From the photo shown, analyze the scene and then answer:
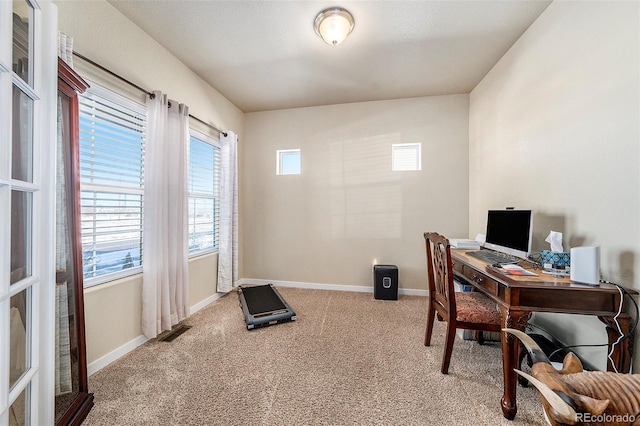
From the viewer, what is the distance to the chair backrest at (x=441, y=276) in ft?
5.39

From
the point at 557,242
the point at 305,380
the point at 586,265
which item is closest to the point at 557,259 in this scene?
the point at 557,242

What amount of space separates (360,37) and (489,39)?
118 cm

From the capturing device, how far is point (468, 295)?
1.96 metres

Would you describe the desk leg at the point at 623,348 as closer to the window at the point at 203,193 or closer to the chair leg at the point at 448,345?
the chair leg at the point at 448,345

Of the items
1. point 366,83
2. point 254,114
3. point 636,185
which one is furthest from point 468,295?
point 254,114

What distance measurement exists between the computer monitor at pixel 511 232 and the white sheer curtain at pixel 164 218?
9.65 ft

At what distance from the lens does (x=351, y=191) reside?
3.50 metres

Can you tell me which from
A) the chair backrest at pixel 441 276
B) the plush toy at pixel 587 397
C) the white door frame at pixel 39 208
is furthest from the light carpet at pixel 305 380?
the plush toy at pixel 587 397

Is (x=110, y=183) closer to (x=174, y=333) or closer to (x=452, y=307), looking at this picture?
(x=174, y=333)

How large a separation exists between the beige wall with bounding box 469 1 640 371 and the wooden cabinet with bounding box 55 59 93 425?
3.02 metres

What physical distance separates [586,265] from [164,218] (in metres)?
3.00

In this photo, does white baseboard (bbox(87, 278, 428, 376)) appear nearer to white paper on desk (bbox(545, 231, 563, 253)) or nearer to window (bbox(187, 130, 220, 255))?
window (bbox(187, 130, 220, 255))

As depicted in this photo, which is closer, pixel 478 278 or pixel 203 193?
pixel 478 278

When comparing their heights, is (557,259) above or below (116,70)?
below
